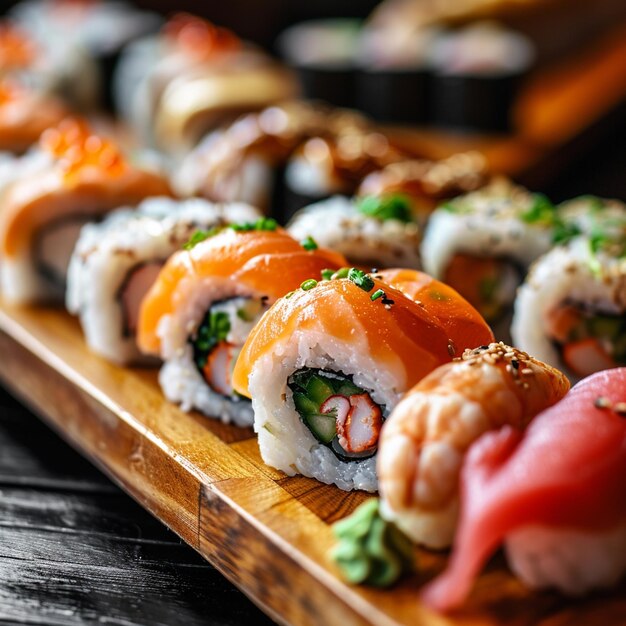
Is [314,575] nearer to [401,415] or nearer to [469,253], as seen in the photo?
[401,415]

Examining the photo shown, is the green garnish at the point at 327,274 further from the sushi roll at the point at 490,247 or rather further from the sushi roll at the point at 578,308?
the sushi roll at the point at 490,247

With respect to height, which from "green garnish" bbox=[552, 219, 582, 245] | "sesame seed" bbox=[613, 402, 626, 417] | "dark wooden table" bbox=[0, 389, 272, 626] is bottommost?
"dark wooden table" bbox=[0, 389, 272, 626]

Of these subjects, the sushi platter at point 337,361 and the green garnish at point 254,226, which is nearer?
the sushi platter at point 337,361

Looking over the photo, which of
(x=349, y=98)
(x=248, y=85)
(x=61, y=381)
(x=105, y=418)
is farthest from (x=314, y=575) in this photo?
(x=349, y=98)

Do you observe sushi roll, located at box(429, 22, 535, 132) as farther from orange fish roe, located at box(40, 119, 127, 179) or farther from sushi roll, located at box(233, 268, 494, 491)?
sushi roll, located at box(233, 268, 494, 491)

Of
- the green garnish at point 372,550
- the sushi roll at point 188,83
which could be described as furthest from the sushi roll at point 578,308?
the sushi roll at point 188,83

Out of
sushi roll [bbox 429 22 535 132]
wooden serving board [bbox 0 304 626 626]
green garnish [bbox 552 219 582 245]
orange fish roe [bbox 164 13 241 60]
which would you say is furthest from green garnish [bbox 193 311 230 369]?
orange fish roe [bbox 164 13 241 60]
